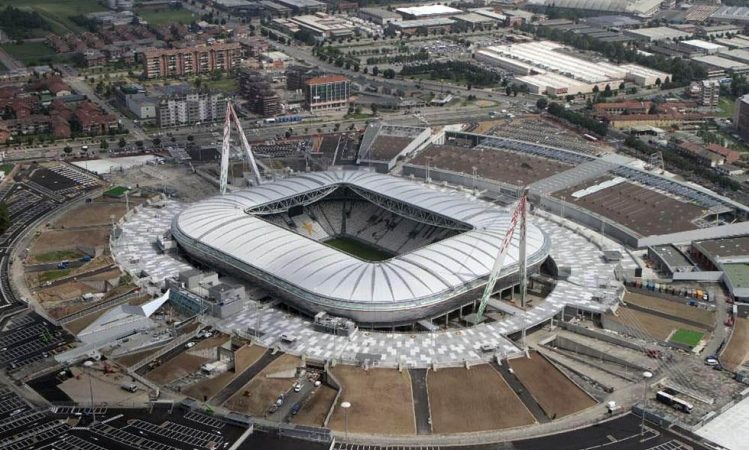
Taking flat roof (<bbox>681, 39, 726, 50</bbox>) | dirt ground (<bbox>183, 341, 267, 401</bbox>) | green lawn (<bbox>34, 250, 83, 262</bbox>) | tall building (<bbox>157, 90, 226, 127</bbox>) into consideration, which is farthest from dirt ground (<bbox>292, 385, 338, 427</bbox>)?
flat roof (<bbox>681, 39, 726, 50</bbox>)

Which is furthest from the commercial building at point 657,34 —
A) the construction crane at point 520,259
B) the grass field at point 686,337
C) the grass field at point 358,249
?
the grass field at point 686,337

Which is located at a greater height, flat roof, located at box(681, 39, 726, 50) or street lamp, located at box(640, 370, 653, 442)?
flat roof, located at box(681, 39, 726, 50)

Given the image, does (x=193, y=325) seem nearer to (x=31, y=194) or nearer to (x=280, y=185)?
(x=280, y=185)

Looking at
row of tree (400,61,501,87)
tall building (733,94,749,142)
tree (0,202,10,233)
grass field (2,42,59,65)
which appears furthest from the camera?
grass field (2,42,59,65)

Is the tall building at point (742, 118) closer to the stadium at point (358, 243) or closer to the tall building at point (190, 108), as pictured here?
the stadium at point (358, 243)

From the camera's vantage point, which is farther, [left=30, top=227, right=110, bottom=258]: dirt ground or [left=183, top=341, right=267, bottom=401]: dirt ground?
[left=30, top=227, right=110, bottom=258]: dirt ground

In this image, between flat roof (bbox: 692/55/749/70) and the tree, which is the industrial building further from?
the tree
